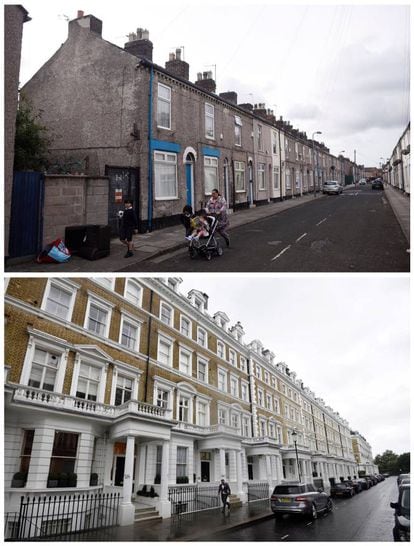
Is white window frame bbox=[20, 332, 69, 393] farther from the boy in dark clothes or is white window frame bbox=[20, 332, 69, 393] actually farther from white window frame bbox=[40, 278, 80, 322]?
the boy in dark clothes

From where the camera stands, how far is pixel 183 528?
1138cm

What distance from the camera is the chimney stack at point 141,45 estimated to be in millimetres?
18953

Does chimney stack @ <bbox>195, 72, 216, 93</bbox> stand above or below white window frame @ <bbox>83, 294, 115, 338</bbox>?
above

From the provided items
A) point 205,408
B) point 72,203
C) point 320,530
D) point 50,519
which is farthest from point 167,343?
point 320,530

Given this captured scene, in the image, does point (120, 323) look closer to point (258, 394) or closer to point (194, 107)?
point (194, 107)

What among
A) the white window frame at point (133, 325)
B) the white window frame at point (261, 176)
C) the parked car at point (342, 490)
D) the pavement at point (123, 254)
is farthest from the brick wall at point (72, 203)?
the parked car at point (342, 490)

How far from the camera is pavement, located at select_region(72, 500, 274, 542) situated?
993cm

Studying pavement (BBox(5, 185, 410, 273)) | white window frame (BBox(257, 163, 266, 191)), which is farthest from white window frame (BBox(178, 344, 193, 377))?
white window frame (BBox(257, 163, 266, 191))

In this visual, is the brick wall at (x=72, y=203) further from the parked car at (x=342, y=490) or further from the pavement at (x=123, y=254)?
the parked car at (x=342, y=490)

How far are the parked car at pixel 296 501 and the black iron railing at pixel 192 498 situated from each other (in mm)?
3207

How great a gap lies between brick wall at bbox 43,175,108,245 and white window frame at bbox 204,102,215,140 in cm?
1086

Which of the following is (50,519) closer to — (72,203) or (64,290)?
(64,290)

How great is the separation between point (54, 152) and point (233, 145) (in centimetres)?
1317

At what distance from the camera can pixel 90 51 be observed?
19.9 metres
